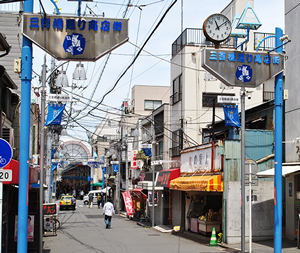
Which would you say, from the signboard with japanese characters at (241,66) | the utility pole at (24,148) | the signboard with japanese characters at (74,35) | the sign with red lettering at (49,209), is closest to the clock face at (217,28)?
the signboard with japanese characters at (241,66)

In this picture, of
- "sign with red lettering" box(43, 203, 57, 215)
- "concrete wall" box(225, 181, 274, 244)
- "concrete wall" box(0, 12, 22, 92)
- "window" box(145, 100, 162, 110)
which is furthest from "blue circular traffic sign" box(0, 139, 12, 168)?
"window" box(145, 100, 162, 110)

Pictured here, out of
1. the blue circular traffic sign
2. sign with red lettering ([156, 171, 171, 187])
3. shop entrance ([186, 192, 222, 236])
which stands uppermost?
the blue circular traffic sign

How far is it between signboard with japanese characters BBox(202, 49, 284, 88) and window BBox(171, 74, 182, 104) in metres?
18.3

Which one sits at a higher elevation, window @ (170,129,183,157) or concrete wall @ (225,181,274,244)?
window @ (170,129,183,157)

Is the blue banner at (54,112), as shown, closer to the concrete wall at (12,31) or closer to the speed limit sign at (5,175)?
the concrete wall at (12,31)

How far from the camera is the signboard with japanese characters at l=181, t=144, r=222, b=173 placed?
20047 mm

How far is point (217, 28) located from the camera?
1207cm

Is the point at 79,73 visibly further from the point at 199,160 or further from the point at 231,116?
the point at 199,160

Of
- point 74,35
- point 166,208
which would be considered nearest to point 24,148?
point 74,35

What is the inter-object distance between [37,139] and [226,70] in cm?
1925

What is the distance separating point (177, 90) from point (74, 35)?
2269cm

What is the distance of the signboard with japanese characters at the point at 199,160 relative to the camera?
2005 centimetres

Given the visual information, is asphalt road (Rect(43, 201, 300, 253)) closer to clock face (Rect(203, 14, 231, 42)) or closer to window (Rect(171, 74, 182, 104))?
clock face (Rect(203, 14, 231, 42))

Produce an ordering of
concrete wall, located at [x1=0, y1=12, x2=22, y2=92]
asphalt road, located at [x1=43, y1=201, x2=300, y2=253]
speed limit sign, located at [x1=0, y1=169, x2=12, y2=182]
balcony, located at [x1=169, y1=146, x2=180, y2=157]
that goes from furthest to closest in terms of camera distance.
→ 1. balcony, located at [x1=169, y1=146, x2=180, y2=157]
2. concrete wall, located at [x1=0, y1=12, x2=22, y2=92]
3. asphalt road, located at [x1=43, y1=201, x2=300, y2=253]
4. speed limit sign, located at [x1=0, y1=169, x2=12, y2=182]
